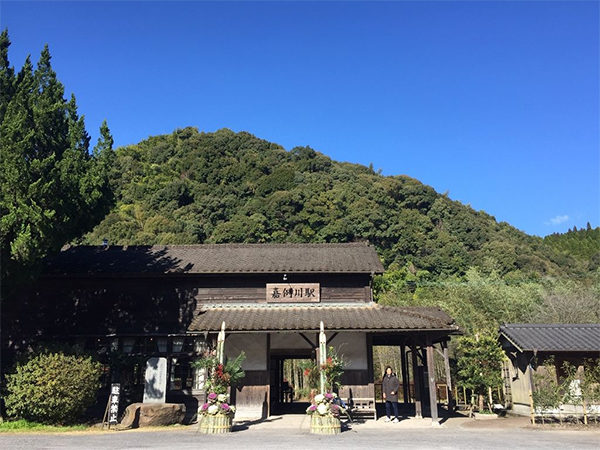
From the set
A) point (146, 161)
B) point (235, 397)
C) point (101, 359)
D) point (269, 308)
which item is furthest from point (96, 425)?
point (146, 161)

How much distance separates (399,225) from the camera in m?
49.5

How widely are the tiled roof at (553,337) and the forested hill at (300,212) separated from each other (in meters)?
26.8

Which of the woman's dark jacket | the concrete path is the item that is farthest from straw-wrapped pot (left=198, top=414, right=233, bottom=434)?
the woman's dark jacket

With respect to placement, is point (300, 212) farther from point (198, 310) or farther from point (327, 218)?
point (198, 310)

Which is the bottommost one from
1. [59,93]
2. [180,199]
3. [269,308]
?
[269,308]

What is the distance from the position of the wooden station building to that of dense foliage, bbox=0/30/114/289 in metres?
3.49

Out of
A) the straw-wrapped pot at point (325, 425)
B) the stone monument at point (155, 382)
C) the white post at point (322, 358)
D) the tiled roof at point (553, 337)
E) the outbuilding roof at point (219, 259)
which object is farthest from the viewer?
the outbuilding roof at point (219, 259)

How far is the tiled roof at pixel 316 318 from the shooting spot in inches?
503

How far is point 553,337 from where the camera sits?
47.4ft

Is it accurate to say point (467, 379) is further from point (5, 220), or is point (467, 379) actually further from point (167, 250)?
point (5, 220)

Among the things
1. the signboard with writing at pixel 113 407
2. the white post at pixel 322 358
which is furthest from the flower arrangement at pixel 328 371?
the signboard with writing at pixel 113 407

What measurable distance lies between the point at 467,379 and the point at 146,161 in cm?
6259

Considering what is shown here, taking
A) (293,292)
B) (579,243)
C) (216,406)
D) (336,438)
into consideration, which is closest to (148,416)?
(216,406)

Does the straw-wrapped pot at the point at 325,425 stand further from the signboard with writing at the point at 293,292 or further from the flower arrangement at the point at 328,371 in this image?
the signboard with writing at the point at 293,292
